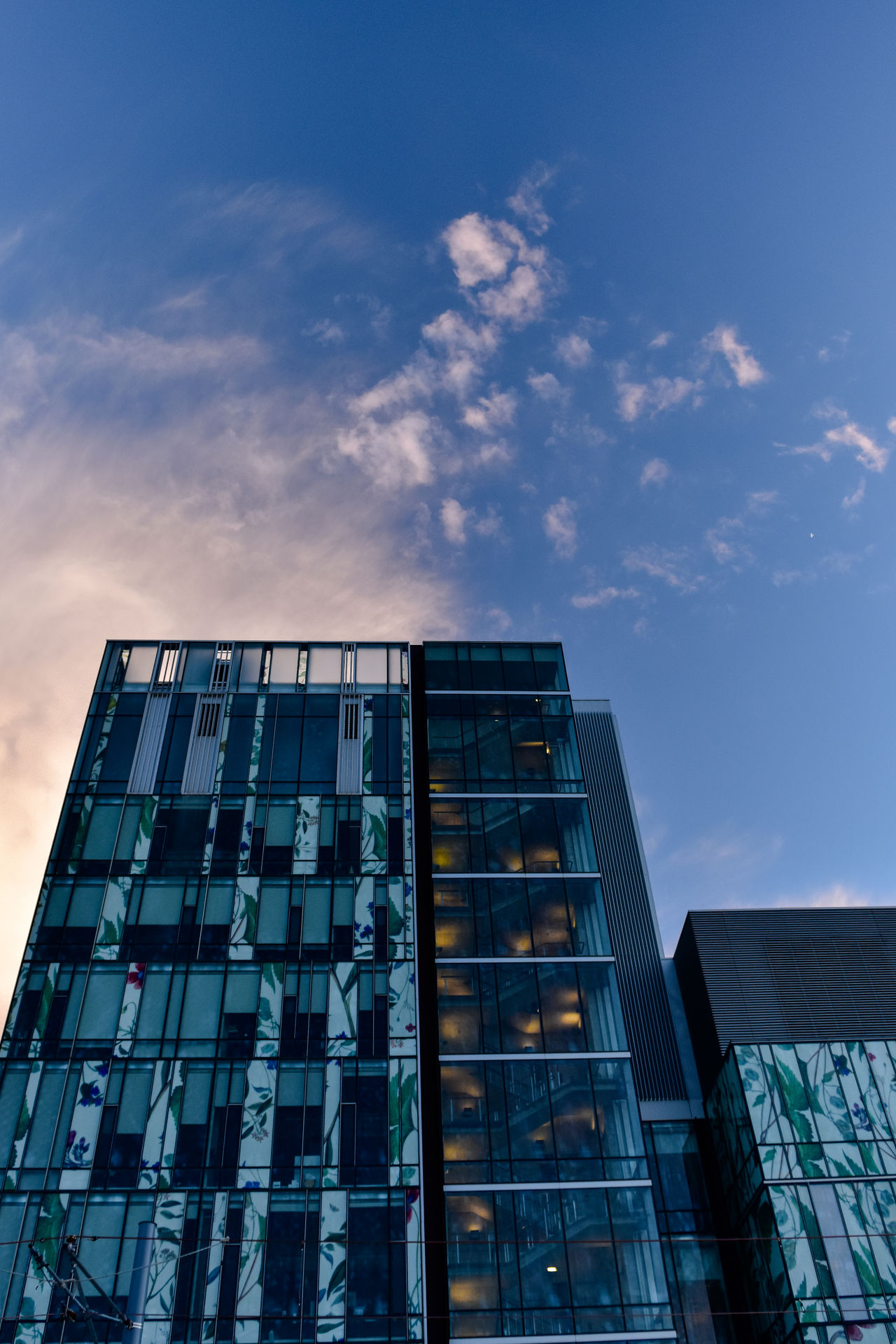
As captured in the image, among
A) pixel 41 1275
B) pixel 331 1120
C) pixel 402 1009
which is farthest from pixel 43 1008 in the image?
pixel 402 1009

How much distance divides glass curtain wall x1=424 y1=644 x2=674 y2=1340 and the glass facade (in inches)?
265

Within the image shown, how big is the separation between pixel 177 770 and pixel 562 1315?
30.5 meters

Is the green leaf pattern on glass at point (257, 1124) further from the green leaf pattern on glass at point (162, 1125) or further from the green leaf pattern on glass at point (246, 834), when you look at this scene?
the green leaf pattern on glass at point (246, 834)

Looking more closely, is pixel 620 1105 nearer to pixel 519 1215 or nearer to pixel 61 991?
pixel 519 1215

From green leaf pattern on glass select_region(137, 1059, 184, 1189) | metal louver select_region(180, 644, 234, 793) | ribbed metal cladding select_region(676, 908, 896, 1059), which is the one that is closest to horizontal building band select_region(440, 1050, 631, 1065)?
ribbed metal cladding select_region(676, 908, 896, 1059)

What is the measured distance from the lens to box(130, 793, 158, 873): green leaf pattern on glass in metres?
48.5

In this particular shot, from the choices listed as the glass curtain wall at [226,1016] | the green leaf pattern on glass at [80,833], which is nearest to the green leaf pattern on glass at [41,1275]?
the glass curtain wall at [226,1016]

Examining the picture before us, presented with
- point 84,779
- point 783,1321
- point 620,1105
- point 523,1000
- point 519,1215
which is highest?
point 84,779

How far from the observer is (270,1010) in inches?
1751

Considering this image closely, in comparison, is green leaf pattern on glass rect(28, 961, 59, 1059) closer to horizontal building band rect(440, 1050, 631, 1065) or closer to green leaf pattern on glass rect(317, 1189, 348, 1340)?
green leaf pattern on glass rect(317, 1189, 348, 1340)

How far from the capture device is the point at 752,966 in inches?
2114

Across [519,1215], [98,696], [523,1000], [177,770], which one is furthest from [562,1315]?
[98,696]

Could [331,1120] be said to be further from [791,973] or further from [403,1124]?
[791,973]

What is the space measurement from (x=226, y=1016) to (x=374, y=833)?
11.3 meters
